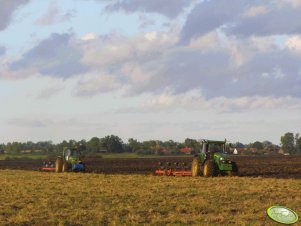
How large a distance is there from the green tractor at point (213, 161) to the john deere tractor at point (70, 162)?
30.3ft

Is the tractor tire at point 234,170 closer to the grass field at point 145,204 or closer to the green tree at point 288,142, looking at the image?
the grass field at point 145,204

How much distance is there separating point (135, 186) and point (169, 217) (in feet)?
30.2

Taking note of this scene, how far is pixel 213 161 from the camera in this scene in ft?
98.4

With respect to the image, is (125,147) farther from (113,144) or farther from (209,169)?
(209,169)

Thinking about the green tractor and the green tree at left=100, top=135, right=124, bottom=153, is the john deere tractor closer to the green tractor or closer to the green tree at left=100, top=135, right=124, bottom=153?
the green tractor

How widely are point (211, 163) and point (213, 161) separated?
0.56m

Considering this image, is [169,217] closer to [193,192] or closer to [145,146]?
[193,192]

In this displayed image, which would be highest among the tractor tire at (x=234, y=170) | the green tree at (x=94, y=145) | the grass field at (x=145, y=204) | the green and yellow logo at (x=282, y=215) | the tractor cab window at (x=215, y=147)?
the green tree at (x=94, y=145)

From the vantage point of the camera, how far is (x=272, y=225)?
39.8 feet

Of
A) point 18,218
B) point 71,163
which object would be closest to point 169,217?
point 18,218

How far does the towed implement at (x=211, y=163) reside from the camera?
29547 mm

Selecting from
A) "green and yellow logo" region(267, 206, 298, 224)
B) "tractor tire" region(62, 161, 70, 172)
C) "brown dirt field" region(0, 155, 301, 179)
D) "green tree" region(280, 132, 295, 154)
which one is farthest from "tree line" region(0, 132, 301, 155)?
"green and yellow logo" region(267, 206, 298, 224)

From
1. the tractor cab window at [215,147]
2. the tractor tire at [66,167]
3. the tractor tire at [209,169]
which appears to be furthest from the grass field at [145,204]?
the tractor tire at [66,167]

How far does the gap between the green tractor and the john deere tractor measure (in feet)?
30.3
